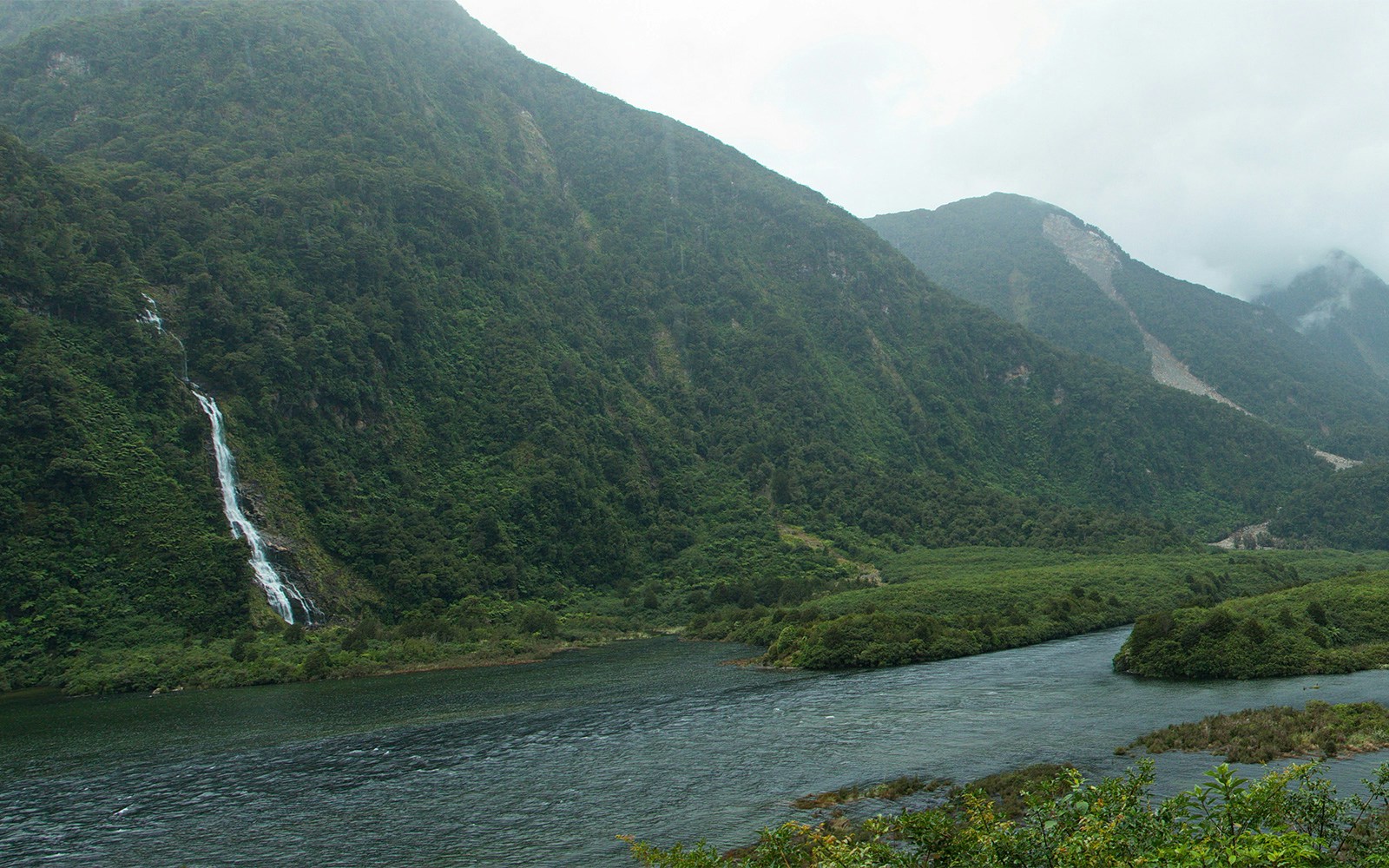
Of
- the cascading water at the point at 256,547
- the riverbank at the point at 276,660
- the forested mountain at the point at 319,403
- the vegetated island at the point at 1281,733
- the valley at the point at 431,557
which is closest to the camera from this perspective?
the vegetated island at the point at 1281,733

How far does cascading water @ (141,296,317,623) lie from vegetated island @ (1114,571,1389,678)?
8138 centimetres

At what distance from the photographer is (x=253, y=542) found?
9525 centimetres

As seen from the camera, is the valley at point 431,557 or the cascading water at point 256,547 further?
the cascading water at point 256,547

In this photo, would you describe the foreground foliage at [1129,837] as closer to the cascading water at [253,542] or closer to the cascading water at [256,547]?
the cascading water at [256,547]

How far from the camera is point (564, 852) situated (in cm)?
2839

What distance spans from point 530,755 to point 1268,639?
46.5 metres

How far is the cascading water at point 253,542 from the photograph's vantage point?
302 feet

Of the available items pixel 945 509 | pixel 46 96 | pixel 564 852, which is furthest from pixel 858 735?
pixel 46 96

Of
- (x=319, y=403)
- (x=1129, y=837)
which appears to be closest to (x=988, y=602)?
(x=1129, y=837)

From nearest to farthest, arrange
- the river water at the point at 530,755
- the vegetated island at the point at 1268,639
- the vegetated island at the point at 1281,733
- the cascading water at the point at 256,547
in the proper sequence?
1. the river water at the point at 530,755
2. the vegetated island at the point at 1281,733
3. the vegetated island at the point at 1268,639
4. the cascading water at the point at 256,547

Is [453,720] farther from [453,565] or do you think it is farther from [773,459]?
[773,459]

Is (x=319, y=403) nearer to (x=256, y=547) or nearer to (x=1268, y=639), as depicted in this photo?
(x=256, y=547)

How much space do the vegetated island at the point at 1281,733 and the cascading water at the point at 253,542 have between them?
84959 mm

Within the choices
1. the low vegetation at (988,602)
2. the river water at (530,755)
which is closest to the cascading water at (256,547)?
the river water at (530,755)
